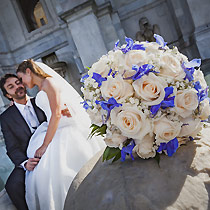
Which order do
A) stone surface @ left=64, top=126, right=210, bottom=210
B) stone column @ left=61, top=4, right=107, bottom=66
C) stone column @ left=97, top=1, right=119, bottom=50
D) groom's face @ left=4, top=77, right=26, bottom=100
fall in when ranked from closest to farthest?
1. stone surface @ left=64, top=126, right=210, bottom=210
2. groom's face @ left=4, top=77, right=26, bottom=100
3. stone column @ left=61, top=4, right=107, bottom=66
4. stone column @ left=97, top=1, right=119, bottom=50

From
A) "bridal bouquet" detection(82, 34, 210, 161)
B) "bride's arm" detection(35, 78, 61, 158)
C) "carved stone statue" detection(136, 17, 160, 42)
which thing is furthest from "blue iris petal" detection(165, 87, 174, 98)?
"carved stone statue" detection(136, 17, 160, 42)

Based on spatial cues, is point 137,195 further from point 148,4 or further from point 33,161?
point 148,4

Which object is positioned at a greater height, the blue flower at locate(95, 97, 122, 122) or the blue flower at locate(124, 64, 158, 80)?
the blue flower at locate(124, 64, 158, 80)

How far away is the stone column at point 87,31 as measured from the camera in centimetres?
810

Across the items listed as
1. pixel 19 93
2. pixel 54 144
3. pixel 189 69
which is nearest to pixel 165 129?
pixel 189 69

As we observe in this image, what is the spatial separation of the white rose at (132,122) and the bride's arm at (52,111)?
160cm

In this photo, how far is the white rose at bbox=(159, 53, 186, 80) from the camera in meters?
1.17

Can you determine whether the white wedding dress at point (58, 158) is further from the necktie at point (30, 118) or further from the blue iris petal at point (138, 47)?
the blue iris petal at point (138, 47)

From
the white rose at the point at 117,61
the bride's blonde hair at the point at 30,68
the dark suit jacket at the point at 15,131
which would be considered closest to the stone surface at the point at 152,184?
the white rose at the point at 117,61

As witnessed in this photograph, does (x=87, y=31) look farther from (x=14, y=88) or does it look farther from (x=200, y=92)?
(x=200, y=92)

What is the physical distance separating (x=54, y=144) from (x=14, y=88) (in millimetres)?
891

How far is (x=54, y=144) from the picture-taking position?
8.32 ft

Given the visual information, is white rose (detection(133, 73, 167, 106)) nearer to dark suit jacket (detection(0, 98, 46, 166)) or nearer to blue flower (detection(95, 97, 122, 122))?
blue flower (detection(95, 97, 122, 122))

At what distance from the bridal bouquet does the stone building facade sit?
23.7 feet
